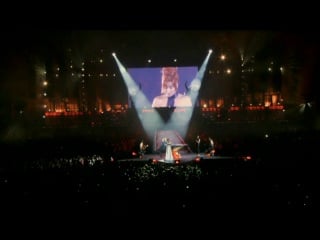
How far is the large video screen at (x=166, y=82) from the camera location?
20.8m

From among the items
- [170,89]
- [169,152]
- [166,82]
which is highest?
[166,82]

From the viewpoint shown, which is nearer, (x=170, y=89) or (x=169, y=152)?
(x=169, y=152)

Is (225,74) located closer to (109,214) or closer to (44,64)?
(44,64)

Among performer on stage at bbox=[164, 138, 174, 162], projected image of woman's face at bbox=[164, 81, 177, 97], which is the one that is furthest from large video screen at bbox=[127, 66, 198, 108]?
performer on stage at bbox=[164, 138, 174, 162]

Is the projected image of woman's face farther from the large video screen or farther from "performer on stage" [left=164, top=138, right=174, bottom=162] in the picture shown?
"performer on stage" [left=164, top=138, right=174, bottom=162]

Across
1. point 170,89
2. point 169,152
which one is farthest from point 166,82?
point 169,152

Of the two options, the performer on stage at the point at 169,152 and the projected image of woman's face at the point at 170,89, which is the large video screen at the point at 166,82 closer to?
the projected image of woman's face at the point at 170,89

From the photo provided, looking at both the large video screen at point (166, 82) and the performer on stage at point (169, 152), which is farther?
the large video screen at point (166, 82)

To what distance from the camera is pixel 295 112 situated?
20.1 m

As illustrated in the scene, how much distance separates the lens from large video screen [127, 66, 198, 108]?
2077cm

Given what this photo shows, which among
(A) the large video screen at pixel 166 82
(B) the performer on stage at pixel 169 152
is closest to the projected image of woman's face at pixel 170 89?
(A) the large video screen at pixel 166 82

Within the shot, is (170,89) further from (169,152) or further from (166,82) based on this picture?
(169,152)

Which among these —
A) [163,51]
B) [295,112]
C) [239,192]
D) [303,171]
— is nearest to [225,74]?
[163,51]

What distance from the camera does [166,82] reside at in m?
20.8
